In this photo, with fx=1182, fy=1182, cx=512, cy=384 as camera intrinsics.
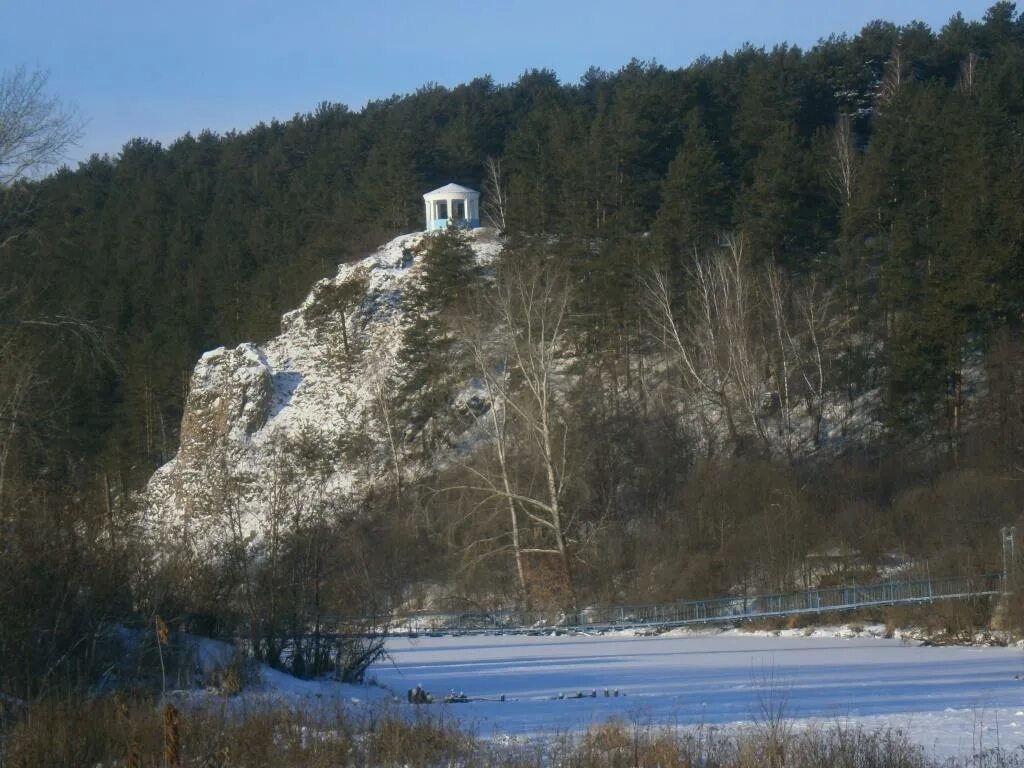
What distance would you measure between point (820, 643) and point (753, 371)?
1946cm

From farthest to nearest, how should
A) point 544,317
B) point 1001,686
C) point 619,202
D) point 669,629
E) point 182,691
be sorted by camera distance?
point 619,202
point 544,317
point 669,629
point 1001,686
point 182,691

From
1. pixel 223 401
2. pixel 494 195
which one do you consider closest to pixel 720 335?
pixel 223 401

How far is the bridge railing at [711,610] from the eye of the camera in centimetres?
2559

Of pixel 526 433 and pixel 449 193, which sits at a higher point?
pixel 449 193

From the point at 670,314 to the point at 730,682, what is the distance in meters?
27.1

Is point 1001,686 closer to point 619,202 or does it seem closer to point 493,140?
point 619,202

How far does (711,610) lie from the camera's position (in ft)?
100

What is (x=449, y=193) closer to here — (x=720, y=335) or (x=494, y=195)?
(x=494, y=195)

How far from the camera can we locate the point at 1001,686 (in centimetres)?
1588

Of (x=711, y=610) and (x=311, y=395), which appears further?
(x=311, y=395)

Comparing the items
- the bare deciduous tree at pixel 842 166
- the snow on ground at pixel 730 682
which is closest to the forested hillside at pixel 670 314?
the bare deciduous tree at pixel 842 166

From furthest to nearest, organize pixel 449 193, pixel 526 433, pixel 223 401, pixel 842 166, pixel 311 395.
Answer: pixel 449 193 → pixel 311 395 → pixel 223 401 → pixel 842 166 → pixel 526 433

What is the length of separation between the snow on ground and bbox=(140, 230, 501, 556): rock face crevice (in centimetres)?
2097

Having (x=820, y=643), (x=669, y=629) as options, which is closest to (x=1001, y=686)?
(x=820, y=643)
